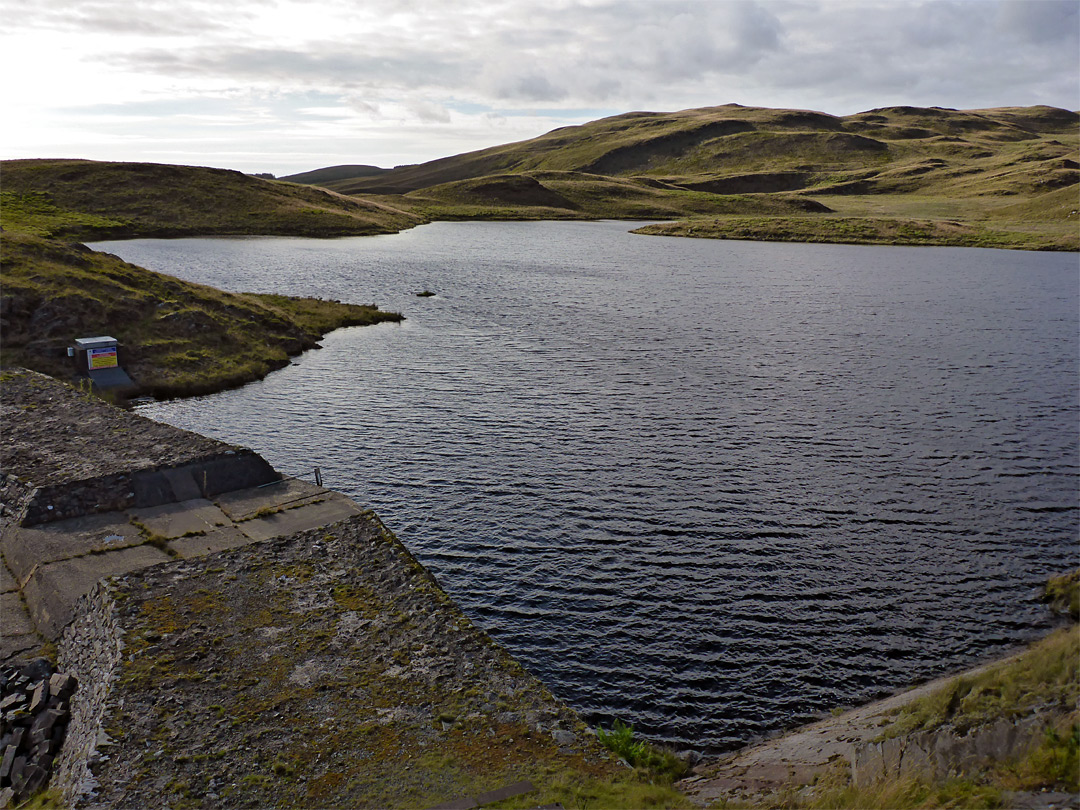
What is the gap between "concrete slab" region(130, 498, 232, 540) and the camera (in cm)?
2908

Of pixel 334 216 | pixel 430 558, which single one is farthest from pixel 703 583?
pixel 334 216

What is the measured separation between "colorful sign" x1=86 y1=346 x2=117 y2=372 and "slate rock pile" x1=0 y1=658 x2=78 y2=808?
34.2m

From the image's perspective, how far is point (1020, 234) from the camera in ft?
537

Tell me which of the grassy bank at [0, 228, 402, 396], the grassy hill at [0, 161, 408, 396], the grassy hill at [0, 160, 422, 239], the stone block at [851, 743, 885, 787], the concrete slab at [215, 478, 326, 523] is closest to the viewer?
the stone block at [851, 743, 885, 787]

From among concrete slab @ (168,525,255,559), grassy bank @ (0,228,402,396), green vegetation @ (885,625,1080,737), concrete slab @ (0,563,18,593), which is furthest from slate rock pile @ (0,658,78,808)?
grassy bank @ (0,228,402,396)

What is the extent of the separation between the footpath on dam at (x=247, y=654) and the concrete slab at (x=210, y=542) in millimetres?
106

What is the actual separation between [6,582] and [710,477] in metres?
29.1

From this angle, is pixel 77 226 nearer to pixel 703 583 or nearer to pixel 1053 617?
pixel 703 583

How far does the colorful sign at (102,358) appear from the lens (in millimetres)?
50469

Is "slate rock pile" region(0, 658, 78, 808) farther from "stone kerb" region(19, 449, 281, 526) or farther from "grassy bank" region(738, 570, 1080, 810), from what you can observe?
"grassy bank" region(738, 570, 1080, 810)

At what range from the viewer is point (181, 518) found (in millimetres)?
30141

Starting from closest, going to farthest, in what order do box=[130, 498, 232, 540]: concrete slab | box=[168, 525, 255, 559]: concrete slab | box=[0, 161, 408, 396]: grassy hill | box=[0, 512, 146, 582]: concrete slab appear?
box=[0, 512, 146, 582]: concrete slab, box=[168, 525, 255, 559]: concrete slab, box=[130, 498, 232, 540]: concrete slab, box=[0, 161, 408, 396]: grassy hill

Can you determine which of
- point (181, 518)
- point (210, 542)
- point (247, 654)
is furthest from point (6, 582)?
point (247, 654)

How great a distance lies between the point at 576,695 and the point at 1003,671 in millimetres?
11234
